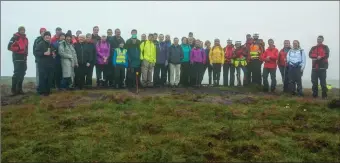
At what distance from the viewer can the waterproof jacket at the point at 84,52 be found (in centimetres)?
1727

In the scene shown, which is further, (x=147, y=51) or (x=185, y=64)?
(x=185, y=64)

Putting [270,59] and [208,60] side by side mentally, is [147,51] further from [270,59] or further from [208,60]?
[270,59]

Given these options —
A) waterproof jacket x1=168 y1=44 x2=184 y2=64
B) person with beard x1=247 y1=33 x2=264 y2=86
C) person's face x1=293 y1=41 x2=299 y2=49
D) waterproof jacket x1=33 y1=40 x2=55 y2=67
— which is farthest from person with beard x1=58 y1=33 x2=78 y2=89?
person's face x1=293 y1=41 x2=299 y2=49

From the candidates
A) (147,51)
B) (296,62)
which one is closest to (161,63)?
(147,51)

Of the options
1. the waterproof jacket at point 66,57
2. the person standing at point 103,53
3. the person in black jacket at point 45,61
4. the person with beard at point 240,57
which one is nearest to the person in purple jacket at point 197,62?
the person with beard at point 240,57

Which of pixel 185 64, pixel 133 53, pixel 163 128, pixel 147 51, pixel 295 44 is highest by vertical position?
pixel 295 44

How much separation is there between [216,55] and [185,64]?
182cm

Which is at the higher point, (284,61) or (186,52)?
(186,52)

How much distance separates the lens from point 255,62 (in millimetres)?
20047

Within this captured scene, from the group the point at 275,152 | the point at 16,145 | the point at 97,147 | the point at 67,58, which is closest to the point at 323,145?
the point at 275,152

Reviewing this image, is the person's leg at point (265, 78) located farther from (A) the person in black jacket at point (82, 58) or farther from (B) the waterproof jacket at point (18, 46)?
(B) the waterproof jacket at point (18, 46)

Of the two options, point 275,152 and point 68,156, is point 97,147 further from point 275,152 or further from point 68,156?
point 275,152

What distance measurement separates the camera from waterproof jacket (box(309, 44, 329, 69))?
17.5 metres

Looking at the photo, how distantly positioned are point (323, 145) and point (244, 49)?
395 inches
